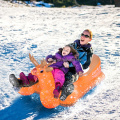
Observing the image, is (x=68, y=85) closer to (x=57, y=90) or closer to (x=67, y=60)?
(x=57, y=90)

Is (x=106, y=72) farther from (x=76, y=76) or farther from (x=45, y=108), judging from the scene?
(x=45, y=108)

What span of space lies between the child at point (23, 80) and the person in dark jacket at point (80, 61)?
19.8 inches

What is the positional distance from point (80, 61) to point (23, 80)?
1031mm

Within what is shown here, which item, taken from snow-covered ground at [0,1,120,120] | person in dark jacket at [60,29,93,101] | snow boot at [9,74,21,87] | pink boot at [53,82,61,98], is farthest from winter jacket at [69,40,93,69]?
snow boot at [9,74,21,87]

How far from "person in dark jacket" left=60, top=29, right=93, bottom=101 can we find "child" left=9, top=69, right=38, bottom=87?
0.50 m

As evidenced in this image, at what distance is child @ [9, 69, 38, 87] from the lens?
10.1 ft

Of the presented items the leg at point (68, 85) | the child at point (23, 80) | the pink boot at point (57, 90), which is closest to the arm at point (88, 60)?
the leg at point (68, 85)

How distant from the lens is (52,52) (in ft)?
19.7

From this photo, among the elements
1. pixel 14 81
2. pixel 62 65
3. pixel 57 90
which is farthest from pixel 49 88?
pixel 14 81

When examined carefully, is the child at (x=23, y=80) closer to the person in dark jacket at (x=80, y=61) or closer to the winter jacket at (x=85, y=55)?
the person in dark jacket at (x=80, y=61)

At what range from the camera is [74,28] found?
9398 mm

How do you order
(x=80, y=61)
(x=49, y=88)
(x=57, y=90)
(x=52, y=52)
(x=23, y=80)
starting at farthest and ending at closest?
(x=52, y=52) → (x=80, y=61) → (x=23, y=80) → (x=49, y=88) → (x=57, y=90)

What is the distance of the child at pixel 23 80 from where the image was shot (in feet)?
10.1

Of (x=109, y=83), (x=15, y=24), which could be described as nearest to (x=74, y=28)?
(x=15, y=24)
